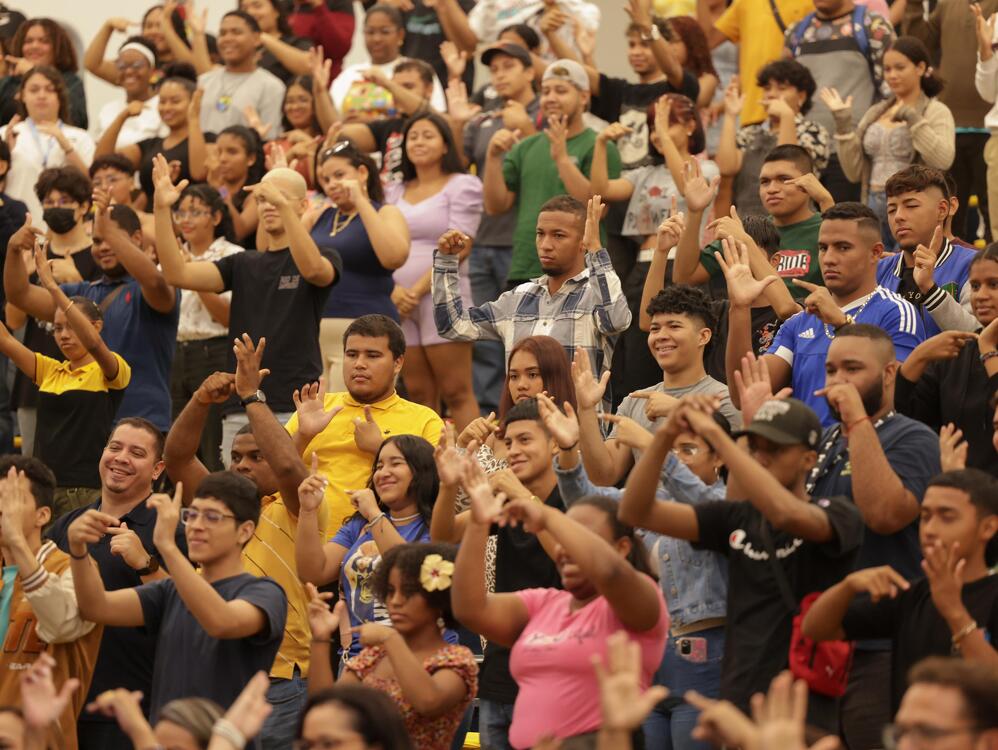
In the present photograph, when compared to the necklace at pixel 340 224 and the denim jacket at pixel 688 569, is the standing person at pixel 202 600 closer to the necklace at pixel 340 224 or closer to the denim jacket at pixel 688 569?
the denim jacket at pixel 688 569

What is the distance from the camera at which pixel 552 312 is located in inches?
302

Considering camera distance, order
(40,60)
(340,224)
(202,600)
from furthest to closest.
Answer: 1. (40,60)
2. (340,224)
3. (202,600)

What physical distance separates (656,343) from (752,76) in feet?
15.7

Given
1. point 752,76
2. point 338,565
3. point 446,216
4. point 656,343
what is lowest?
point 338,565

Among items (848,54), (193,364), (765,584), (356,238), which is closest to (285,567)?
(765,584)

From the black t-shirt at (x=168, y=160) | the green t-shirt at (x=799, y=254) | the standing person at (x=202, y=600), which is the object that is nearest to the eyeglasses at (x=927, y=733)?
the standing person at (x=202, y=600)

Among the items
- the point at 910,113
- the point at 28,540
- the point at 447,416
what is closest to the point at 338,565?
the point at 28,540

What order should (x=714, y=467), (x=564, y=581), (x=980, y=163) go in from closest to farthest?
(x=564, y=581), (x=714, y=467), (x=980, y=163)

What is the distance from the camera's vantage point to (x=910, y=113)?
9266mm

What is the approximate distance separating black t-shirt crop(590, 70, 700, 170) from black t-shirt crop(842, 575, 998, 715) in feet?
16.2

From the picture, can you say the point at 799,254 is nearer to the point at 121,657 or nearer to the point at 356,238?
the point at 356,238

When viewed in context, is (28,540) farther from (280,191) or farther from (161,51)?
(161,51)

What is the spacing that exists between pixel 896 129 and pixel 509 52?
2.36 metres

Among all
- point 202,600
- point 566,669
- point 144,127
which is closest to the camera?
point 566,669
